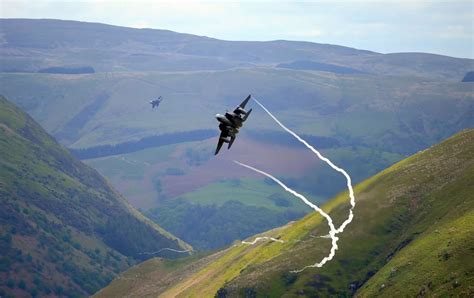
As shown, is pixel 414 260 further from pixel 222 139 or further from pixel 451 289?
pixel 222 139

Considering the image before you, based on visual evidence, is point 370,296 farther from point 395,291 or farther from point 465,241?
point 465,241

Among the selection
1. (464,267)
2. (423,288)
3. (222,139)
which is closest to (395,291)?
(423,288)

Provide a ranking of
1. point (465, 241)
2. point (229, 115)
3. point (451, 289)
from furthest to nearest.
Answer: point (465, 241)
point (451, 289)
point (229, 115)

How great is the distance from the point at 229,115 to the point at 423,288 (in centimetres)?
9764

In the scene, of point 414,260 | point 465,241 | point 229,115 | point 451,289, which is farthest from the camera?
point 414,260

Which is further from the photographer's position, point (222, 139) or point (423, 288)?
point (423, 288)

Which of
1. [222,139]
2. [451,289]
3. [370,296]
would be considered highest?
[222,139]

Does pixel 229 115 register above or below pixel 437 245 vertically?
above

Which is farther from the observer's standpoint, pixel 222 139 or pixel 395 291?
pixel 395 291

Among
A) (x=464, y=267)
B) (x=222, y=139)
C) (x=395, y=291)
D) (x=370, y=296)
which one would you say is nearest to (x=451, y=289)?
(x=464, y=267)

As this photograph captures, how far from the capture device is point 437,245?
198 meters

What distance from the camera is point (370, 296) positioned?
19788 centimetres

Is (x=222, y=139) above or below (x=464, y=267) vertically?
above

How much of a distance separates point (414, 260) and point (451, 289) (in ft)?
99.2
